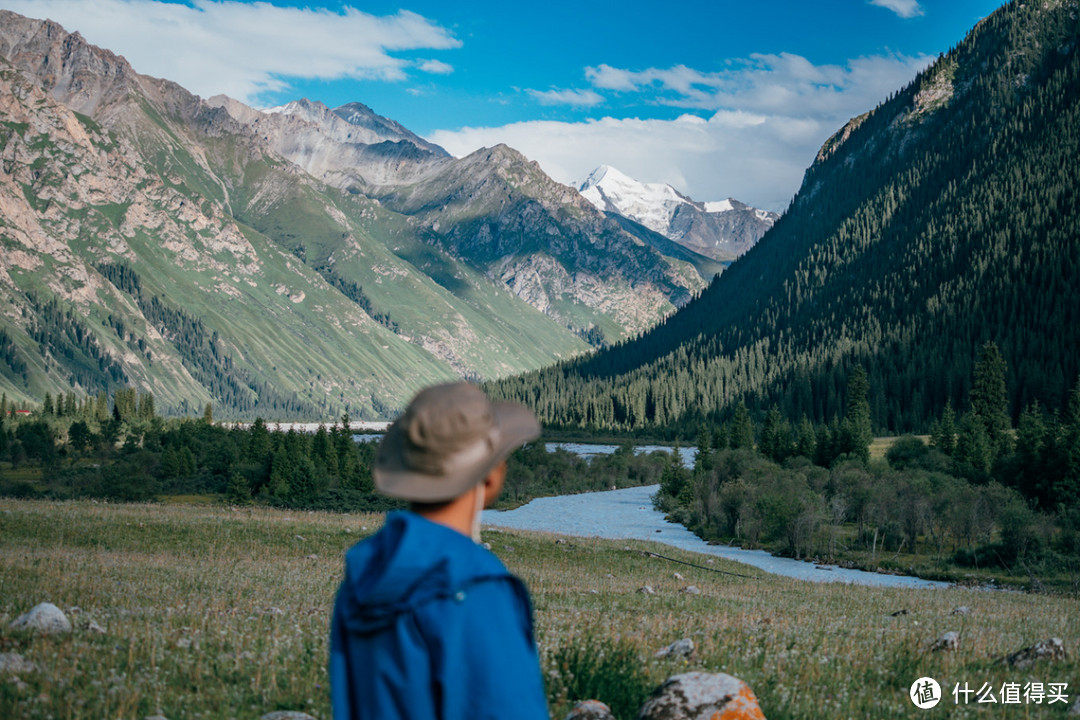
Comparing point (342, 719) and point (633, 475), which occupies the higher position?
point (342, 719)

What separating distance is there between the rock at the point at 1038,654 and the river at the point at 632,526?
1240 inches

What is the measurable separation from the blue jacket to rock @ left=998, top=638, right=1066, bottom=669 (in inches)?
558

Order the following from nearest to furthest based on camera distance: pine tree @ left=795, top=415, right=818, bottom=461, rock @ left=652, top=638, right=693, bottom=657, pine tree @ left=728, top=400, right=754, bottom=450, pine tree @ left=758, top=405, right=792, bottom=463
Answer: rock @ left=652, top=638, right=693, bottom=657
pine tree @ left=795, top=415, right=818, bottom=461
pine tree @ left=758, top=405, right=792, bottom=463
pine tree @ left=728, top=400, right=754, bottom=450

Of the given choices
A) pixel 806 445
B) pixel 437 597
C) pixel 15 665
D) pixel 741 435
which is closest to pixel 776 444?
pixel 806 445

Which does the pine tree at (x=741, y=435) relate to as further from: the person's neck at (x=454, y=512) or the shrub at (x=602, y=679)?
the person's neck at (x=454, y=512)

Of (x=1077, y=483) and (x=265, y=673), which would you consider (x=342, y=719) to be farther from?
(x=1077, y=483)

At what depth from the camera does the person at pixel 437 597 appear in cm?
373

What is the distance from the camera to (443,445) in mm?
3984

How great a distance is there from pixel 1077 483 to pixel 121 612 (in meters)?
79.3

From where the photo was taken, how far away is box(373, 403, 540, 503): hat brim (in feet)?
13.0

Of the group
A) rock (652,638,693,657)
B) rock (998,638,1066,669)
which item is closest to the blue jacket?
rock (652,638,693,657)

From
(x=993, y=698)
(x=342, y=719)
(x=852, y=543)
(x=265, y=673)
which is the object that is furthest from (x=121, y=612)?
(x=852, y=543)

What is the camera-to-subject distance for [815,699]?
37.4ft

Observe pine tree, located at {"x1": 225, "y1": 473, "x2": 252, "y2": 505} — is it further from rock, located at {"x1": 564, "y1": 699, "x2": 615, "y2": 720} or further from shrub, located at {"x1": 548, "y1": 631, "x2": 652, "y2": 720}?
rock, located at {"x1": 564, "y1": 699, "x2": 615, "y2": 720}
